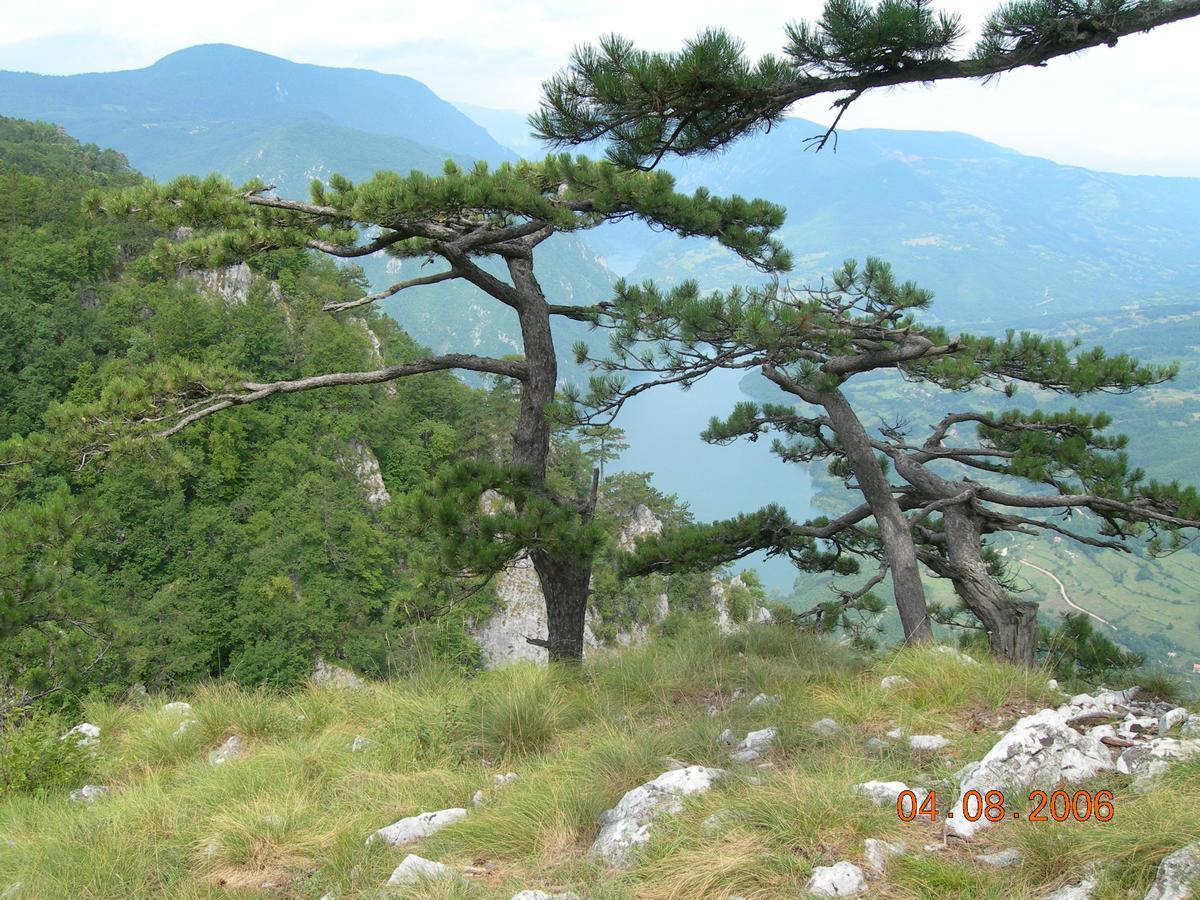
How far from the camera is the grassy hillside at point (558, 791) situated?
2611 millimetres

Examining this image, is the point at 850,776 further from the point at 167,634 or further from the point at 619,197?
the point at 167,634

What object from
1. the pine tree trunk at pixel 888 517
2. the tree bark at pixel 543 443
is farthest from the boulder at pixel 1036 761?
the tree bark at pixel 543 443

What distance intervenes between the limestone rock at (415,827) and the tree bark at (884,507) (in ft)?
12.9

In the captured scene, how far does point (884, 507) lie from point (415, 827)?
4.57 m

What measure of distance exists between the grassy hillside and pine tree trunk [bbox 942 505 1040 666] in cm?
103

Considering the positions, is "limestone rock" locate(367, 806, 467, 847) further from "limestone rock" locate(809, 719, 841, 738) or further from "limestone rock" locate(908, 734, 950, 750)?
"limestone rock" locate(908, 734, 950, 750)

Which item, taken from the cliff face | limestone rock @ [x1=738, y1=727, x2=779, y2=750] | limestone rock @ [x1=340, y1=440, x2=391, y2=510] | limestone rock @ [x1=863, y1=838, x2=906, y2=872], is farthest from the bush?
limestone rock @ [x1=340, y1=440, x2=391, y2=510]

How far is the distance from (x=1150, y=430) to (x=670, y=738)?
408ft

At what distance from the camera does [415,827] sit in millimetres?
3424

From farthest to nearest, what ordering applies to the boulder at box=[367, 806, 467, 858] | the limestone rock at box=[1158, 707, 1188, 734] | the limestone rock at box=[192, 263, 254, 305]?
the limestone rock at box=[192, 263, 254, 305] < the limestone rock at box=[1158, 707, 1188, 734] < the boulder at box=[367, 806, 467, 858]

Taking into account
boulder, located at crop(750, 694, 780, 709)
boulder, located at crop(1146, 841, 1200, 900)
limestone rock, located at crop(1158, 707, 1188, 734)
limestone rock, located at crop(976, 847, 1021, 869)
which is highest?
boulder, located at crop(1146, 841, 1200, 900)

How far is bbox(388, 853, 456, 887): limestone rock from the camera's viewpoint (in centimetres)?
283

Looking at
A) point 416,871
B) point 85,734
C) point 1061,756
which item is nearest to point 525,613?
point 85,734

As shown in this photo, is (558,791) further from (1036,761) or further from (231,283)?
(231,283)
